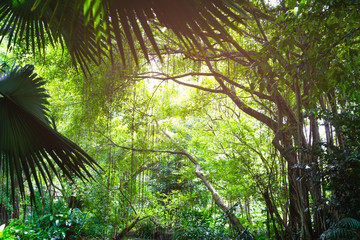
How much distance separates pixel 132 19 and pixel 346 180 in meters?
2.06

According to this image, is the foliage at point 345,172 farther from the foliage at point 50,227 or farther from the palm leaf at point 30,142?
the foliage at point 50,227

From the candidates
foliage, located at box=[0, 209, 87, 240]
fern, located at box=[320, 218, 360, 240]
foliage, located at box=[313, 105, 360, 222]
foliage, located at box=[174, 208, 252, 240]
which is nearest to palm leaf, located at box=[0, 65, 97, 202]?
fern, located at box=[320, 218, 360, 240]

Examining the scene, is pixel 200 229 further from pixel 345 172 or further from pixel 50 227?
pixel 50 227

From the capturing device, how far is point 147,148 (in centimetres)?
477

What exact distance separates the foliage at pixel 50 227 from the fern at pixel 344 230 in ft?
11.6

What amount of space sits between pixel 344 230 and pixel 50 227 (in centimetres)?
421

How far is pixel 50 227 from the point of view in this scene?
4.21 meters

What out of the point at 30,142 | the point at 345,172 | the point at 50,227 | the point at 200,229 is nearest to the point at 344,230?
the point at 345,172

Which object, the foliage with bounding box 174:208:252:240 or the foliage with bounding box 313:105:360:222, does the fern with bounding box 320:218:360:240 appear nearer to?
the foliage with bounding box 313:105:360:222

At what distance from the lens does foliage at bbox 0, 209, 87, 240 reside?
136 inches

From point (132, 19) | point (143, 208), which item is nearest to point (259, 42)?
point (132, 19)

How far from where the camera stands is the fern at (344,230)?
1655 mm

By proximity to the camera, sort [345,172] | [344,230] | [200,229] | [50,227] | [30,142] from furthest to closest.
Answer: [50,227] → [200,229] → [345,172] → [344,230] → [30,142]

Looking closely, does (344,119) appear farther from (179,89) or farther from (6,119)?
(179,89)
